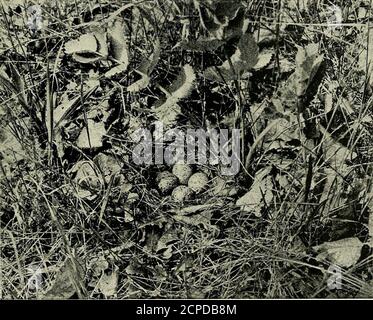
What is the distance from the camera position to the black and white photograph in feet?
A: 4.15

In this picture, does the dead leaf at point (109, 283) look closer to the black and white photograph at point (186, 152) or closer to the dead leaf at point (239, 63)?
the black and white photograph at point (186, 152)

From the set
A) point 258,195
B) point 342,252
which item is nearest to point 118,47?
point 258,195

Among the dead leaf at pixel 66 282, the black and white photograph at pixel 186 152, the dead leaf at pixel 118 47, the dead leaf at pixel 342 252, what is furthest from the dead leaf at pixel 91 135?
the dead leaf at pixel 342 252

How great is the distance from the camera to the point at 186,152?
136cm

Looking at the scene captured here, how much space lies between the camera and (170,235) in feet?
4.30

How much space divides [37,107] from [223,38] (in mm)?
406

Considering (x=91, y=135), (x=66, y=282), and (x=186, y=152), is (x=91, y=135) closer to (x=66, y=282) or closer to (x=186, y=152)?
(x=186, y=152)

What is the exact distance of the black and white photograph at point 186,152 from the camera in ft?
4.15
